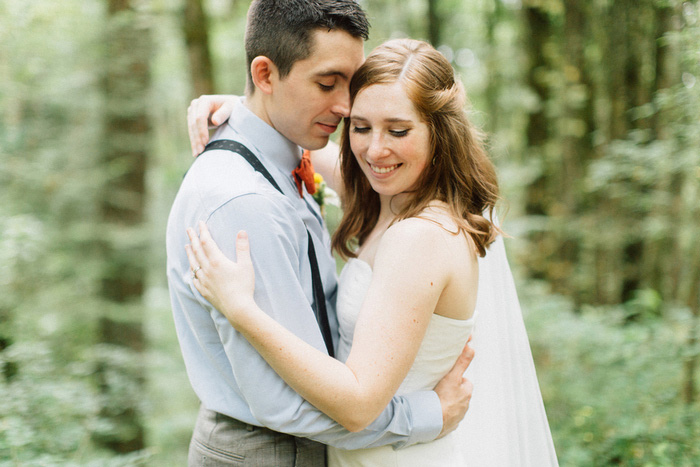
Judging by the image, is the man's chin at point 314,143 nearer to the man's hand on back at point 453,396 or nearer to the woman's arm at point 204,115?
the woman's arm at point 204,115

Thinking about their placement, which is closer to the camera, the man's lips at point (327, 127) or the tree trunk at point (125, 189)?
the man's lips at point (327, 127)

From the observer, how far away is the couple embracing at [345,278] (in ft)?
5.49

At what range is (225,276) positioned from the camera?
161cm

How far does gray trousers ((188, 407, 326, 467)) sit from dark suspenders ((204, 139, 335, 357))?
377 millimetres

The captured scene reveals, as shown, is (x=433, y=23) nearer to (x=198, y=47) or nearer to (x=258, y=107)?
(x=198, y=47)

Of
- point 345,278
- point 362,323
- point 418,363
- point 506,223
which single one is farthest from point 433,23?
point 362,323

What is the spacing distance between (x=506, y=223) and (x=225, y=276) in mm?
5492

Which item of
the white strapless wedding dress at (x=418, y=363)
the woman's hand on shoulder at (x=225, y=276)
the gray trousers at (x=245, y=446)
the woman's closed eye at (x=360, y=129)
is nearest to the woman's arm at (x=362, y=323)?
the woman's hand on shoulder at (x=225, y=276)

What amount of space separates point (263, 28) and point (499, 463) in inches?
82.4

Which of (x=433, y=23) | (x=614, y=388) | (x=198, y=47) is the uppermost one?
(x=433, y=23)

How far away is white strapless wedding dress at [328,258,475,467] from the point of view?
1.94 meters

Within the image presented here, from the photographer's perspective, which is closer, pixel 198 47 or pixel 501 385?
pixel 501 385

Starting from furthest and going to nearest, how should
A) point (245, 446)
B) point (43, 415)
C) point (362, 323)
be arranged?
point (43, 415) → point (245, 446) → point (362, 323)

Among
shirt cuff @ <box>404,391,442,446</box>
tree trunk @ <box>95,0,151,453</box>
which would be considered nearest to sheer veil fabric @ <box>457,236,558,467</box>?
shirt cuff @ <box>404,391,442,446</box>
